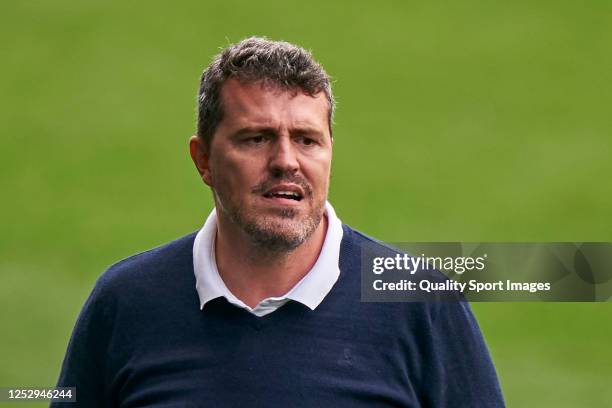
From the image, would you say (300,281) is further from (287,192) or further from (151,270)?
(151,270)

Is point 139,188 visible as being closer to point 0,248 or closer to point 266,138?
point 0,248

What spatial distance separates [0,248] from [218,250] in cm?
688

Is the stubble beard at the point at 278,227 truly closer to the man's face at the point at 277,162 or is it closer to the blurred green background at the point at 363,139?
the man's face at the point at 277,162

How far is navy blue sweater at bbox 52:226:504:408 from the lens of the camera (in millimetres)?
3953

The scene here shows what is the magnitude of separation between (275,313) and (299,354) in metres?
0.13

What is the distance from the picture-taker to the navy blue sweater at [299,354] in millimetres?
3953

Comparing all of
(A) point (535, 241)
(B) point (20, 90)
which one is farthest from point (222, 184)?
(B) point (20, 90)

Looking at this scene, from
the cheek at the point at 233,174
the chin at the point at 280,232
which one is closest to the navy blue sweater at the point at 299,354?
the chin at the point at 280,232

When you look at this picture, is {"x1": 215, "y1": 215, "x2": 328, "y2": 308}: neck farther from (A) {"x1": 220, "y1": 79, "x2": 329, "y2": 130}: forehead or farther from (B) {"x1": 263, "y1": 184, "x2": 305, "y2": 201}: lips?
(A) {"x1": 220, "y1": 79, "x2": 329, "y2": 130}: forehead

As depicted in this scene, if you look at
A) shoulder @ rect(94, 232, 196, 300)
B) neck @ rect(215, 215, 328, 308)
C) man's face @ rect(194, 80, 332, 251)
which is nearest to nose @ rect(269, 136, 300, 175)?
man's face @ rect(194, 80, 332, 251)

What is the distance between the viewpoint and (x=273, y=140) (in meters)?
4.00

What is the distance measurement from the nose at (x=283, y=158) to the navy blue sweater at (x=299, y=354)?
0.33 metres

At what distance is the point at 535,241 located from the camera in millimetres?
10555

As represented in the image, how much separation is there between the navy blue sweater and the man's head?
22cm
